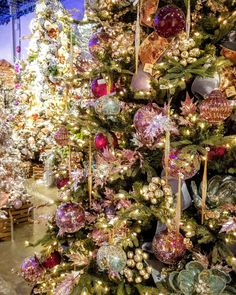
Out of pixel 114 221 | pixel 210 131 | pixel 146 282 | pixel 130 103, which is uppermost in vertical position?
pixel 130 103

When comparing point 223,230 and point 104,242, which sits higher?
point 223,230

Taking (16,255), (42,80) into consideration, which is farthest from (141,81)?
(42,80)

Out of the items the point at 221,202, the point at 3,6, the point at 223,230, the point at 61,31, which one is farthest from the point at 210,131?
the point at 3,6

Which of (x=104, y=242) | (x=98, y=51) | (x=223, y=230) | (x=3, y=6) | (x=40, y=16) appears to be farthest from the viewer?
(x=3, y=6)

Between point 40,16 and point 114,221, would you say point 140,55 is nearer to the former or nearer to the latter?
point 114,221

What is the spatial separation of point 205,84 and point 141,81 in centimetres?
32

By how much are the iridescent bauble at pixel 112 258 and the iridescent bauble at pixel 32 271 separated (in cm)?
69

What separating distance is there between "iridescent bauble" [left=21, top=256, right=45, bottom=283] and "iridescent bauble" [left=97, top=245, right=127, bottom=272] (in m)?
0.69

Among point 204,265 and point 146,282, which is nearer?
point 204,265

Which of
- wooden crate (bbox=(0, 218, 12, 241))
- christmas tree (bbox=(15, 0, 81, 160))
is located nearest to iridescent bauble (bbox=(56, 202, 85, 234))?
wooden crate (bbox=(0, 218, 12, 241))

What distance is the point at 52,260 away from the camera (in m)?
2.16

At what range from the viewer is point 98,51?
1864mm

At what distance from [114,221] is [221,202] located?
0.54 meters

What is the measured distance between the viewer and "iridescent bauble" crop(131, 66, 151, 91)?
167cm
